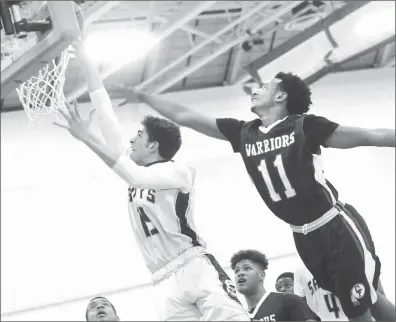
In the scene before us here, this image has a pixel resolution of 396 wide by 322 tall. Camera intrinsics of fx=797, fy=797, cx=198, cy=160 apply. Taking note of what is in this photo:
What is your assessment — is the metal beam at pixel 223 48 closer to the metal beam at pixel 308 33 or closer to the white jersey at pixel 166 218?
the metal beam at pixel 308 33

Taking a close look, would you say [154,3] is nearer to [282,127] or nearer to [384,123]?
[384,123]

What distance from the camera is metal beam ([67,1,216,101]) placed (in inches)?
506

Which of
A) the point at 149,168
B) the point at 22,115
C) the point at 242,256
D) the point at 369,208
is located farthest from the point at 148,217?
the point at 369,208

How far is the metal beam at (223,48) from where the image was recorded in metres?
14.0

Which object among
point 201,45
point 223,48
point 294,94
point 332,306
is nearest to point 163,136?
point 294,94

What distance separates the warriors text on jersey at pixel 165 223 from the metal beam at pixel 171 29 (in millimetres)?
7814

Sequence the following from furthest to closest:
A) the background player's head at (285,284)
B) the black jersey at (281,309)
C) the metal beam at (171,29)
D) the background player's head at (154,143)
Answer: the metal beam at (171,29) → the background player's head at (285,284) → the black jersey at (281,309) → the background player's head at (154,143)

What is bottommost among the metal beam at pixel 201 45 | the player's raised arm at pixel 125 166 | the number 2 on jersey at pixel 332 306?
the number 2 on jersey at pixel 332 306

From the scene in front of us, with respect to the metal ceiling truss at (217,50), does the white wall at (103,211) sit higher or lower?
lower

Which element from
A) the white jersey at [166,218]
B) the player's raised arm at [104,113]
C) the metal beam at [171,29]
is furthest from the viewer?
the metal beam at [171,29]

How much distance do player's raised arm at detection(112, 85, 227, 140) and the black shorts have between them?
0.90 metres

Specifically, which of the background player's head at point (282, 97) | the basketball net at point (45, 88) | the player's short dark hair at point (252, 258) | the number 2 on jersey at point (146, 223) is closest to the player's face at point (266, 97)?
the background player's head at point (282, 97)

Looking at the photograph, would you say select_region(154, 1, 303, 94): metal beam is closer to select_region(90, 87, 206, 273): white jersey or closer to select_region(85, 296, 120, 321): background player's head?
select_region(85, 296, 120, 321): background player's head

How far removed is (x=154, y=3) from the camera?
1280 centimetres
